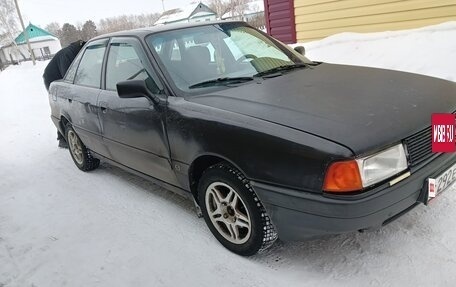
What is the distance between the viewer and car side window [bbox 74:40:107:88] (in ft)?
13.4

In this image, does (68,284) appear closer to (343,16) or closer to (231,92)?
(231,92)

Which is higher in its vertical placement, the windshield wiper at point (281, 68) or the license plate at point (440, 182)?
the windshield wiper at point (281, 68)

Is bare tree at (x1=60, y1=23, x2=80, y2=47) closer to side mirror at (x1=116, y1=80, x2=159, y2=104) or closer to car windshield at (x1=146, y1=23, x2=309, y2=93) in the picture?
car windshield at (x1=146, y1=23, x2=309, y2=93)

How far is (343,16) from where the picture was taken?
332 inches

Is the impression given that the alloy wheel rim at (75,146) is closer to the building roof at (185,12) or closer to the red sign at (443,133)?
the red sign at (443,133)

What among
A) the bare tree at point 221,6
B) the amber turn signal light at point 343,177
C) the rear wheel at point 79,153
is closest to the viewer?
the amber turn signal light at point 343,177

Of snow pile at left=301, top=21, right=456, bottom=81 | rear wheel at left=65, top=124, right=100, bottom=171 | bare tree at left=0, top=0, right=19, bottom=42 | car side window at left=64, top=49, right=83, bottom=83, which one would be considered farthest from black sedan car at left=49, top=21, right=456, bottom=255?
bare tree at left=0, top=0, right=19, bottom=42

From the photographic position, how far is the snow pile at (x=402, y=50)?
20.1 ft

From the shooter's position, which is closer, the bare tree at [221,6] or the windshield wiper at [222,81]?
the windshield wiper at [222,81]

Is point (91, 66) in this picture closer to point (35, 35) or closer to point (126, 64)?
point (126, 64)

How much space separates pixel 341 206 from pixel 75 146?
3.91m

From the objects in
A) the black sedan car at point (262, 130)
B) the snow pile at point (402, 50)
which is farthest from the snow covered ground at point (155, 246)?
the snow pile at point (402, 50)

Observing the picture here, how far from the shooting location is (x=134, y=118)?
11.0ft

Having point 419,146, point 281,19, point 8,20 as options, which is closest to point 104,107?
point 419,146
